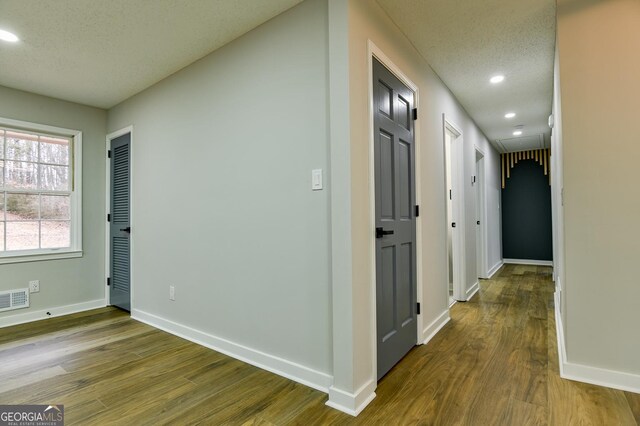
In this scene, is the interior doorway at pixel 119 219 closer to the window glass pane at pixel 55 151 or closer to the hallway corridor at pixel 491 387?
the window glass pane at pixel 55 151

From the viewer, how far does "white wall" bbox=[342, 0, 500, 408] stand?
181 cm

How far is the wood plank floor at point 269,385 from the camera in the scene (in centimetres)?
168

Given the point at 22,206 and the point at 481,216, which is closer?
the point at 22,206

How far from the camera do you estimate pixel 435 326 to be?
2.92m

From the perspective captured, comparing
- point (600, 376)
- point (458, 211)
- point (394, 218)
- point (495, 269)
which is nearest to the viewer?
point (600, 376)

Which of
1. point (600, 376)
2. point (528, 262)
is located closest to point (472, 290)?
point (600, 376)

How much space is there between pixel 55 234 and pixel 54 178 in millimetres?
624

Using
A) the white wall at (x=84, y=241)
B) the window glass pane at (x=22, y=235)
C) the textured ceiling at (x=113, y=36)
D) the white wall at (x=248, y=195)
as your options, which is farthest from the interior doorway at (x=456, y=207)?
the window glass pane at (x=22, y=235)

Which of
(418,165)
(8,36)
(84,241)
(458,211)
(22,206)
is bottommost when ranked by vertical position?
(84,241)

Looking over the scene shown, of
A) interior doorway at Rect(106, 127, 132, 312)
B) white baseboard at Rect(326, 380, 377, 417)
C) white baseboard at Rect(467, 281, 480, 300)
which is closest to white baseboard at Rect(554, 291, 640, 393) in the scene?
white baseboard at Rect(326, 380, 377, 417)

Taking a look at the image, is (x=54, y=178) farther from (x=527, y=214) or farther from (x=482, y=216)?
(x=527, y=214)

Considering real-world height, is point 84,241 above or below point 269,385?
above

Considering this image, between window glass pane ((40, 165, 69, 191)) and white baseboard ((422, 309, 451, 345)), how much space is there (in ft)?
13.5

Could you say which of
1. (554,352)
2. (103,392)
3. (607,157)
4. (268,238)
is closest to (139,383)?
(103,392)
